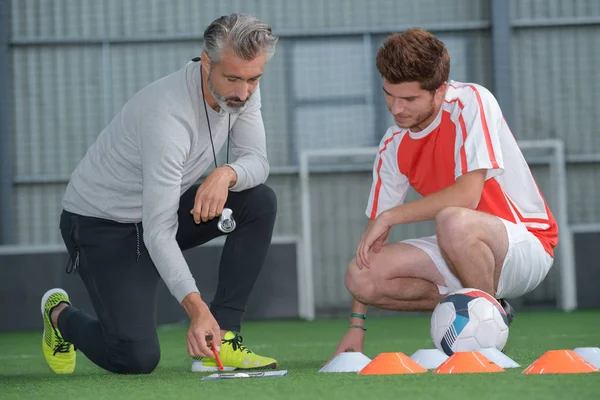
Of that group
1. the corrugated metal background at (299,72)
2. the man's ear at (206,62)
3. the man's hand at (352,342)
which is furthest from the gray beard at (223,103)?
the corrugated metal background at (299,72)

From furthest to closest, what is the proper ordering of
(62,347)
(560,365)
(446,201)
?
(62,347) → (446,201) → (560,365)

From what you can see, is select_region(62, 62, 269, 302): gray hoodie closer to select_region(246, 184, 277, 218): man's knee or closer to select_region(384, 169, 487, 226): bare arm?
select_region(246, 184, 277, 218): man's knee

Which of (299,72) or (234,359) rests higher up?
(299,72)

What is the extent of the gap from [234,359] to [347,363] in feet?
1.33

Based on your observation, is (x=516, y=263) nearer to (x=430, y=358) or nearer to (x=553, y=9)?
(x=430, y=358)

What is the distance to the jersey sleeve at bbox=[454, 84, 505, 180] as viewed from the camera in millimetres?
3053

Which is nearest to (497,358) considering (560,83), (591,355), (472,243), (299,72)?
(591,355)

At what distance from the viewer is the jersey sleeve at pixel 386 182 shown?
338 cm

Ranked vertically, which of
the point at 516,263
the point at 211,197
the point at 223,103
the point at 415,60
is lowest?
the point at 516,263

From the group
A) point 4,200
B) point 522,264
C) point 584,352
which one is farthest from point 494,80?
point 584,352

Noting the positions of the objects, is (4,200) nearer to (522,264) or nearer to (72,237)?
(72,237)

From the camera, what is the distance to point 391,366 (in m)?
2.65

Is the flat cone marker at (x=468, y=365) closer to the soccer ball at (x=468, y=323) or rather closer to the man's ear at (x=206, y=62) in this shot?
the soccer ball at (x=468, y=323)

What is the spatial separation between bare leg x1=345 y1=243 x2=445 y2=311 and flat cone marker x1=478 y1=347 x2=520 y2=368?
1.67ft
